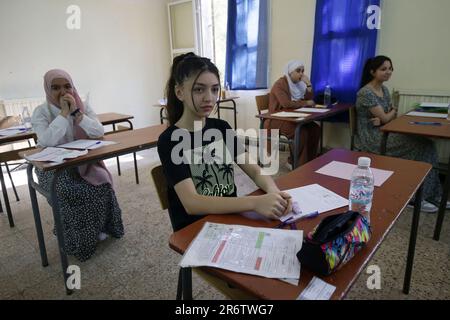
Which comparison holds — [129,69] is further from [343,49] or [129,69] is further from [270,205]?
[270,205]

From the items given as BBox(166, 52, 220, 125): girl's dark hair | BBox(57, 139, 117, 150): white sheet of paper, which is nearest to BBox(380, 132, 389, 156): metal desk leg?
BBox(166, 52, 220, 125): girl's dark hair

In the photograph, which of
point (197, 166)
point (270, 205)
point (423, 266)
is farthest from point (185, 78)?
point (423, 266)

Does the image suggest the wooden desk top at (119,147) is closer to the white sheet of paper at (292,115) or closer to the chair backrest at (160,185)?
the chair backrest at (160,185)

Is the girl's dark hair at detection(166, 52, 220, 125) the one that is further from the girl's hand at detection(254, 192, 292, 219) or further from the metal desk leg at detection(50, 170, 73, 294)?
the metal desk leg at detection(50, 170, 73, 294)

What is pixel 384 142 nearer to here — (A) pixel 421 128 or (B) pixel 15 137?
(A) pixel 421 128

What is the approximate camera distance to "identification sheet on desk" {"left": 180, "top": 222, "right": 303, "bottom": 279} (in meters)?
0.72

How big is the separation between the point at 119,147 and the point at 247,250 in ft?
4.44

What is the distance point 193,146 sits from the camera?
1.21 meters

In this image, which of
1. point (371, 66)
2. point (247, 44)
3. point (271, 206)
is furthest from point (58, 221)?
point (247, 44)

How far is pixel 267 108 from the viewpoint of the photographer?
384 cm

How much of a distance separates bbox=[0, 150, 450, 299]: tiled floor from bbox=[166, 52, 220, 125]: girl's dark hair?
94cm

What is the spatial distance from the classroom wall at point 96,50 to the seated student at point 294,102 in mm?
2561

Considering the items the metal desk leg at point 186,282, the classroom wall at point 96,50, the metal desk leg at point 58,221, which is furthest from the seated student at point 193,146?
the classroom wall at point 96,50

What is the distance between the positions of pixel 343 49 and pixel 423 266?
8.44 feet
